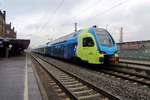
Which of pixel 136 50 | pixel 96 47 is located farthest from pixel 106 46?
pixel 136 50

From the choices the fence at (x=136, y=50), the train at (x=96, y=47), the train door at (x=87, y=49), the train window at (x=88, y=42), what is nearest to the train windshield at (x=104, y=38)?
the train at (x=96, y=47)

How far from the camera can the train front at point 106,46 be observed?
21344 millimetres

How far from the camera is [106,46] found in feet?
71.0

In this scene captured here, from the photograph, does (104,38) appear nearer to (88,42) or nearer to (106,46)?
(106,46)

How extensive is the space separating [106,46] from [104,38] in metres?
0.81

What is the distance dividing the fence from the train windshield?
30.8 ft

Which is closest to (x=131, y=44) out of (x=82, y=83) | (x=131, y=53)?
(x=131, y=53)

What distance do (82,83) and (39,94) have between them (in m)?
3.75

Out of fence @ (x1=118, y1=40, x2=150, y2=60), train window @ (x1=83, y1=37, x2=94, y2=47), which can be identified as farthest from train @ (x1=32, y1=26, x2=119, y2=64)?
fence @ (x1=118, y1=40, x2=150, y2=60)

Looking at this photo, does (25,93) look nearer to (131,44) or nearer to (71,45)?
(71,45)

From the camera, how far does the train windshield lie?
21.9m

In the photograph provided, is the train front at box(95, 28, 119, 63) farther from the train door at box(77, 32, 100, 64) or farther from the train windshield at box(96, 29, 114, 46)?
the train door at box(77, 32, 100, 64)

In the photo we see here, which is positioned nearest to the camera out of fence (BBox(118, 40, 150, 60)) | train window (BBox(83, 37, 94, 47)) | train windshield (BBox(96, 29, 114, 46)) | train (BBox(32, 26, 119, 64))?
train (BBox(32, 26, 119, 64))

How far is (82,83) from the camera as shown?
14.2 metres
